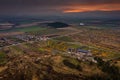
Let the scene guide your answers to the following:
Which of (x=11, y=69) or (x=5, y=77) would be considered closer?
(x=5, y=77)

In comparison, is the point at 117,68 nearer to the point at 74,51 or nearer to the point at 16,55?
the point at 74,51

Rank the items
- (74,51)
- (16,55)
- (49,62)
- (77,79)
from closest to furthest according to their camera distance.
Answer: (77,79)
(49,62)
(16,55)
(74,51)

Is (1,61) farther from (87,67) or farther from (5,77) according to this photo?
(87,67)

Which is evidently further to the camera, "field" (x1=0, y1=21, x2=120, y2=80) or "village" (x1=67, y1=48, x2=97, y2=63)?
"village" (x1=67, y1=48, x2=97, y2=63)

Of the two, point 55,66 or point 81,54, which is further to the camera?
point 81,54

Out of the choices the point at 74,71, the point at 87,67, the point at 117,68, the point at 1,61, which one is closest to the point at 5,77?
the point at 1,61

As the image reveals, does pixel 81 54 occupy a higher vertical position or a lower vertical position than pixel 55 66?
higher

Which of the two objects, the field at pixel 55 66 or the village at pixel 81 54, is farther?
the village at pixel 81 54

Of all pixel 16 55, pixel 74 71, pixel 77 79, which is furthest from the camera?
pixel 16 55

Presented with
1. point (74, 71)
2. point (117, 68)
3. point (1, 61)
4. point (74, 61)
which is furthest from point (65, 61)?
point (1, 61)
